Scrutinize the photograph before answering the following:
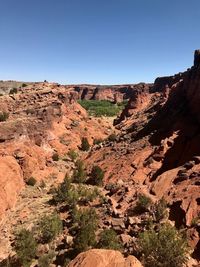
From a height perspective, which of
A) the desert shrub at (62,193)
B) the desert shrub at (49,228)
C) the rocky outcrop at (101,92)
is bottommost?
the desert shrub at (49,228)

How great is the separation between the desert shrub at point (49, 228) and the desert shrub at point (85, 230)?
159 centimetres

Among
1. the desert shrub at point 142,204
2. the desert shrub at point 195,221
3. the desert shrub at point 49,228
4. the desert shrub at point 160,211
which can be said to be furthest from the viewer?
the desert shrub at point 142,204

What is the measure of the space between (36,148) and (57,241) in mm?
21976

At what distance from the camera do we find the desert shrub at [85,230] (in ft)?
74.3

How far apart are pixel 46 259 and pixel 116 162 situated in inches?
818

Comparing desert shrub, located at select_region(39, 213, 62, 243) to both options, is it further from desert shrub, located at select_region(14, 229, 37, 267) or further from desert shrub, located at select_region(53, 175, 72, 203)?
desert shrub, located at select_region(53, 175, 72, 203)

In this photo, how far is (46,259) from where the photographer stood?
22.2 meters

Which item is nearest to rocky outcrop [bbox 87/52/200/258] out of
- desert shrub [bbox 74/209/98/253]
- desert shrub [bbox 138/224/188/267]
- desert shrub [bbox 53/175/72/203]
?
desert shrub [bbox 138/224/188/267]

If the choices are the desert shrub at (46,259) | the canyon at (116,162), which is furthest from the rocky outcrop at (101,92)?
the desert shrub at (46,259)

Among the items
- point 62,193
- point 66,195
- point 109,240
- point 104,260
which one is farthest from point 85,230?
point 62,193

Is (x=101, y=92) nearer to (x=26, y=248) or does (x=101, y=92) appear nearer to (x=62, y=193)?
(x=62, y=193)

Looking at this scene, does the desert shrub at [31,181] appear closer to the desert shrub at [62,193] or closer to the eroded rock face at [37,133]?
the eroded rock face at [37,133]

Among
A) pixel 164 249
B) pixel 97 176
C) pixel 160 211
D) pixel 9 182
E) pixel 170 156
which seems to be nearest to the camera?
pixel 164 249

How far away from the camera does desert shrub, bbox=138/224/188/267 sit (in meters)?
18.3
